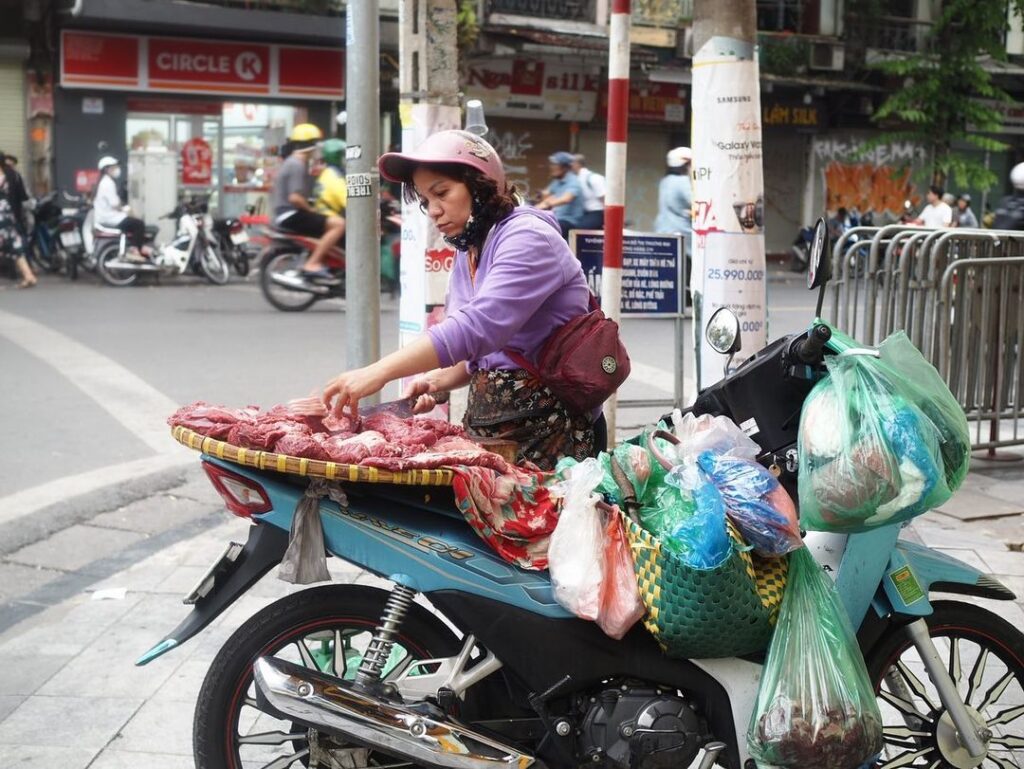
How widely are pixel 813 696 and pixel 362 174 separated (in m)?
Result: 3.57

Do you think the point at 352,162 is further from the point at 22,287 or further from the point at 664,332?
the point at 22,287

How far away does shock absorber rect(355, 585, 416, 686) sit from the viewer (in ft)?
9.09

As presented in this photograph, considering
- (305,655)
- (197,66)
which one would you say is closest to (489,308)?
(305,655)

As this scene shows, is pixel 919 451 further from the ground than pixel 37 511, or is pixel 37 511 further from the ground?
pixel 919 451

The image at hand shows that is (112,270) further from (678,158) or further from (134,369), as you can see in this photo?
(678,158)

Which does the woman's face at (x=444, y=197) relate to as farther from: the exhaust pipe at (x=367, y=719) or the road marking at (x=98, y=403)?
the road marking at (x=98, y=403)

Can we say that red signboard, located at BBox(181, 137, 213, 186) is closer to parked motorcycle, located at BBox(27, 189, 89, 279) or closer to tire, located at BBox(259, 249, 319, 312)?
parked motorcycle, located at BBox(27, 189, 89, 279)

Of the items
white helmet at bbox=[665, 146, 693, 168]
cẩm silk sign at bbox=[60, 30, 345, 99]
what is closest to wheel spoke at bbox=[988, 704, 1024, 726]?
white helmet at bbox=[665, 146, 693, 168]

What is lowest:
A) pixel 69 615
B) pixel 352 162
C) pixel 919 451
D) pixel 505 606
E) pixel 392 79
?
pixel 69 615

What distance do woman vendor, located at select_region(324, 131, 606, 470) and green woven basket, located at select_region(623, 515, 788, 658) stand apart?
0.59m

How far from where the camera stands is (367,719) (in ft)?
8.75

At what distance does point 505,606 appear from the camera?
274 centimetres

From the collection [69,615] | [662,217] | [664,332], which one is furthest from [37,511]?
[662,217]

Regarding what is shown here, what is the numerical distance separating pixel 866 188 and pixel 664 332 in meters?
17.1
